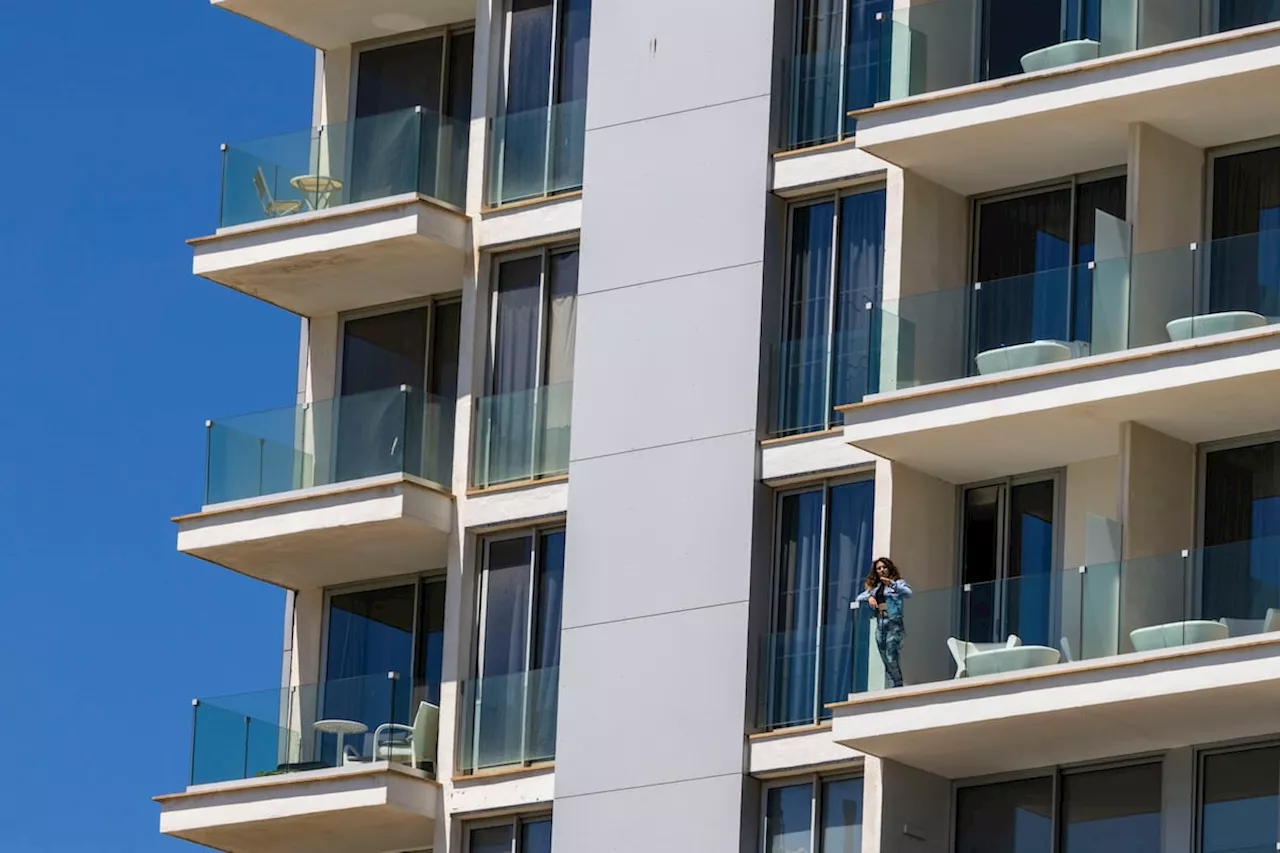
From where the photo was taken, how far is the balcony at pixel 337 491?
167ft

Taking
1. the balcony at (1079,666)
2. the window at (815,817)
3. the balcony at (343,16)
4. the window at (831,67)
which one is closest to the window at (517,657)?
the window at (815,817)

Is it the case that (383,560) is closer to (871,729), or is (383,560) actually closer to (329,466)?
(329,466)

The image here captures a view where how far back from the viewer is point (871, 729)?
45812 mm

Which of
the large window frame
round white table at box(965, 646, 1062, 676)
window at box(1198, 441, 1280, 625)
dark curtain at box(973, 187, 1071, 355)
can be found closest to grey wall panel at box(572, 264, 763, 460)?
dark curtain at box(973, 187, 1071, 355)

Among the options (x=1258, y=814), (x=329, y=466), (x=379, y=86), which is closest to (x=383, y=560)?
(x=329, y=466)

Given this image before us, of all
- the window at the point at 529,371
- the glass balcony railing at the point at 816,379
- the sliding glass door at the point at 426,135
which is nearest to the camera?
the glass balcony railing at the point at 816,379

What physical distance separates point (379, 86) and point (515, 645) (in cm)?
847

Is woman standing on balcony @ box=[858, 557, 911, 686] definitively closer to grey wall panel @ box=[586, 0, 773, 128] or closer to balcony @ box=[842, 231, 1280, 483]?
balcony @ box=[842, 231, 1280, 483]

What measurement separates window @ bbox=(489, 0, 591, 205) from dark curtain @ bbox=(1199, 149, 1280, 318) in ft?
26.9

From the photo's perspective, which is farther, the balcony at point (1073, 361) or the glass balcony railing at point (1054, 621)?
the balcony at point (1073, 361)

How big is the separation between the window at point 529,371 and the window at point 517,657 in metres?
0.96

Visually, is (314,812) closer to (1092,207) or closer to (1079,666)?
(1079,666)

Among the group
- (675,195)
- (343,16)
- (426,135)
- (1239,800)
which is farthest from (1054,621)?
(343,16)

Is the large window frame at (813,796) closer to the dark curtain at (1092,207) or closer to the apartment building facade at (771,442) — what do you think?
the apartment building facade at (771,442)
